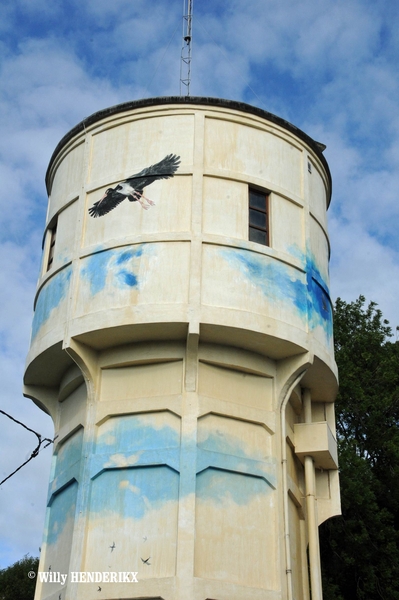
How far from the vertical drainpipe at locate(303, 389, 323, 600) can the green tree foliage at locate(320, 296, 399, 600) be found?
23.6 feet

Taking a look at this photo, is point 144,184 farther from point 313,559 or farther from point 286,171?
point 313,559

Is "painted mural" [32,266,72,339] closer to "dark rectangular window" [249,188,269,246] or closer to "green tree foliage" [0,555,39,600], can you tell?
"dark rectangular window" [249,188,269,246]

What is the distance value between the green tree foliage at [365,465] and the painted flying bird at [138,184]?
11.6 meters

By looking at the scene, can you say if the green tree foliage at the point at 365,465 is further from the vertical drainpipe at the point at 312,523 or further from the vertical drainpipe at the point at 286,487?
the vertical drainpipe at the point at 286,487

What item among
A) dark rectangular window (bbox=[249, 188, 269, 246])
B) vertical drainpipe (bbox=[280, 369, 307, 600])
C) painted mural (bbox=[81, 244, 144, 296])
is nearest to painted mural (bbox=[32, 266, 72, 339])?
painted mural (bbox=[81, 244, 144, 296])

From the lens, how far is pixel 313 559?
15078 millimetres

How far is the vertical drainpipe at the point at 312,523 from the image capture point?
591 inches

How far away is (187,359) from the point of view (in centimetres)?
1445

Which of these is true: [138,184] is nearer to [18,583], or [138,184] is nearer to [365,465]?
[365,465]

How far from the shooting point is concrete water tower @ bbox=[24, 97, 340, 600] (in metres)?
13.6

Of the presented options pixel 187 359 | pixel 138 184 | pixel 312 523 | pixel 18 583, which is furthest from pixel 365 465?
pixel 18 583

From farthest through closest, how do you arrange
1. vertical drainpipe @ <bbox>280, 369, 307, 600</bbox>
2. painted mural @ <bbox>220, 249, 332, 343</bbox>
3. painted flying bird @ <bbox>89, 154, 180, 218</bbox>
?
painted flying bird @ <bbox>89, 154, 180, 218</bbox> < painted mural @ <bbox>220, 249, 332, 343</bbox> < vertical drainpipe @ <bbox>280, 369, 307, 600</bbox>

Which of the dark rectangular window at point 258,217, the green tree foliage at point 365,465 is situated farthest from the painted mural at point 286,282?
the green tree foliage at point 365,465

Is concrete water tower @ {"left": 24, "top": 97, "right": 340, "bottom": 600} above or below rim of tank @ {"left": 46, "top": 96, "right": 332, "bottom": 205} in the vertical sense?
below
